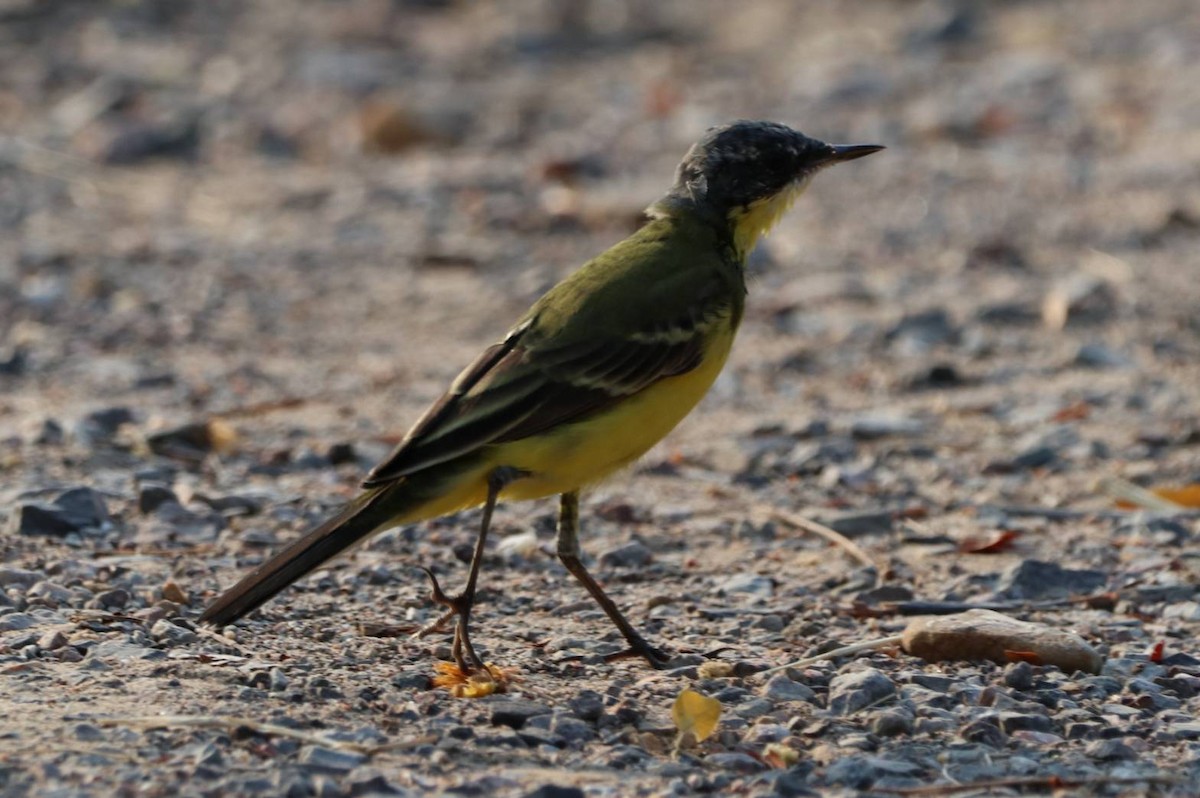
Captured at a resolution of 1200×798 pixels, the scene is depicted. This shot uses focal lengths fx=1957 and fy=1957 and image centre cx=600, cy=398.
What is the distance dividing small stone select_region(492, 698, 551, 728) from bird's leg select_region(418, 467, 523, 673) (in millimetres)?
279

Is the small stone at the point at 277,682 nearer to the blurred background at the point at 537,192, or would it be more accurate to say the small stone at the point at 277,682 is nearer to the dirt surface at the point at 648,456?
the dirt surface at the point at 648,456

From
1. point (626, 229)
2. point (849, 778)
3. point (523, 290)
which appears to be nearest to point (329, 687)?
point (849, 778)

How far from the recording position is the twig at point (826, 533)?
6.92 meters

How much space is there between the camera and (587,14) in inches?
686

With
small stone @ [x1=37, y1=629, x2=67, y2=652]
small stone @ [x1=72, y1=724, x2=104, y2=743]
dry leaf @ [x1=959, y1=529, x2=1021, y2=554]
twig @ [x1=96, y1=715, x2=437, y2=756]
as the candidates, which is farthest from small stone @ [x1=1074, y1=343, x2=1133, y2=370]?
small stone @ [x1=72, y1=724, x2=104, y2=743]

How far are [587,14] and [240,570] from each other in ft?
38.2

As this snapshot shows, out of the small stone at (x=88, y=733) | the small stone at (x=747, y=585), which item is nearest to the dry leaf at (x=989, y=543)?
the small stone at (x=747, y=585)

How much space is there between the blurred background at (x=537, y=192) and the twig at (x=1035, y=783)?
156 inches

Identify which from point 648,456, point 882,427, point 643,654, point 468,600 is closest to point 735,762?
Answer: point 643,654

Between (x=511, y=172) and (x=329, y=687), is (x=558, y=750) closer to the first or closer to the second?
(x=329, y=687)

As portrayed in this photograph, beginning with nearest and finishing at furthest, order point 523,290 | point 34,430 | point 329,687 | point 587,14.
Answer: point 329,687 < point 34,430 < point 523,290 < point 587,14

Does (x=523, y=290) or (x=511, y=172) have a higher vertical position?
(x=511, y=172)

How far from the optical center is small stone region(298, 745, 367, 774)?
4590 mm

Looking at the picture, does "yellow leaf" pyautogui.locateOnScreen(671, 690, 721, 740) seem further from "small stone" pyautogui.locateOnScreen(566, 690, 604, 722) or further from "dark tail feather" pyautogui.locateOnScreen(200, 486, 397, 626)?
"dark tail feather" pyautogui.locateOnScreen(200, 486, 397, 626)
